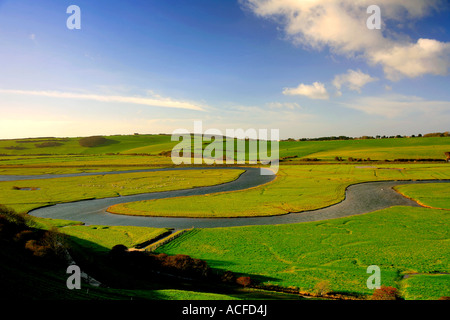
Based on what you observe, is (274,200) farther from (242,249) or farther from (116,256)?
(116,256)

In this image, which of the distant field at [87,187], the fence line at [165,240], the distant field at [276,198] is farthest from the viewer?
the distant field at [87,187]

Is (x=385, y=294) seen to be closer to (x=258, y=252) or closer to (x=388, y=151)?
(x=258, y=252)

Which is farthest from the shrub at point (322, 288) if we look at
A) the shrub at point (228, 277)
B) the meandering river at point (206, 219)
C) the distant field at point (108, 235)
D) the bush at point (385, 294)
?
the distant field at point (108, 235)

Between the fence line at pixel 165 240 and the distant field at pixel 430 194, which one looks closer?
the fence line at pixel 165 240

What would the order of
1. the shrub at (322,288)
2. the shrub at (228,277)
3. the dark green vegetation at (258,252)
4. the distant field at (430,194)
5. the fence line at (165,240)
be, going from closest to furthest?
the dark green vegetation at (258,252) → the shrub at (322,288) → the shrub at (228,277) → the fence line at (165,240) → the distant field at (430,194)

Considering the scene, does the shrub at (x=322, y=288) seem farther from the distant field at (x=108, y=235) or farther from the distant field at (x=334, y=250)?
the distant field at (x=108, y=235)

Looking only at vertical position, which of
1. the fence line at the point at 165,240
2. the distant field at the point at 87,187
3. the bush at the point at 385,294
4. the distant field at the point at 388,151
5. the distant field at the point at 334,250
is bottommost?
the fence line at the point at 165,240
